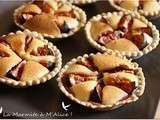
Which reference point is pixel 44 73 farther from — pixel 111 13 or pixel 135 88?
pixel 111 13

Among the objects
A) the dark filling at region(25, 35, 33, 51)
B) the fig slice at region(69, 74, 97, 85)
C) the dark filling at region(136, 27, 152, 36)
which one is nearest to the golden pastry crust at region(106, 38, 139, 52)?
the dark filling at region(136, 27, 152, 36)

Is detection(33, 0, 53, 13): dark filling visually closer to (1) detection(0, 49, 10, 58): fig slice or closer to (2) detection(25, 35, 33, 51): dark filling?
(2) detection(25, 35, 33, 51): dark filling

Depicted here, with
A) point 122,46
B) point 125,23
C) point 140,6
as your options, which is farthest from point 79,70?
point 140,6

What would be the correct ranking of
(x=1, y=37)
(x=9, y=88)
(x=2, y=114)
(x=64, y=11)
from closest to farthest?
(x=2, y=114)
(x=9, y=88)
(x=1, y=37)
(x=64, y=11)

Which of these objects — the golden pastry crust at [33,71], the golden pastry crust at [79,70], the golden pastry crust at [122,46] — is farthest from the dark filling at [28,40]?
the golden pastry crust at [122,46]

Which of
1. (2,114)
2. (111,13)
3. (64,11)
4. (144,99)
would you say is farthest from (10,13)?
(144,99)

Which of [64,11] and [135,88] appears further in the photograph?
[64,11]
